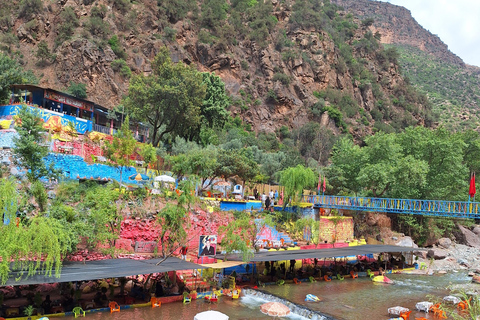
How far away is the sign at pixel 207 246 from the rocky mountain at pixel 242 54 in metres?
42.4

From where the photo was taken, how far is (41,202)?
22.2 meters

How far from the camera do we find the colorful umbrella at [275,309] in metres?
18.7

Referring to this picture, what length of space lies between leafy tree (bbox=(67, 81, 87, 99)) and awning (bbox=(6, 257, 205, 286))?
3991 cm

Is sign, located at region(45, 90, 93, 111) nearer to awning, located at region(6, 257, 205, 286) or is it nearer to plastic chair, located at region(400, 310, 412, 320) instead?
awning, located at region(6, 257, 205, 286)

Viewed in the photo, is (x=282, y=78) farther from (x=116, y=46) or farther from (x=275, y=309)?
(x=275, y=309)

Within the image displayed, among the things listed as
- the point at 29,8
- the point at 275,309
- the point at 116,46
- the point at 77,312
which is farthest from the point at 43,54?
the point at 275,309

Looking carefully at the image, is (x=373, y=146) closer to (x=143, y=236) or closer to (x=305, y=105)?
(x=143, y=236)

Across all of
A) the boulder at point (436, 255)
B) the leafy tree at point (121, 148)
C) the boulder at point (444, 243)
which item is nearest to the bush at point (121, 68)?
the leafy tree at point (121, 148)

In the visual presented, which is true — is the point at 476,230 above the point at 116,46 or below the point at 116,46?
below

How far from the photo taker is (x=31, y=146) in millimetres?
24906

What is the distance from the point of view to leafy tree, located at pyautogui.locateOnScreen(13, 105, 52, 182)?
24845mm

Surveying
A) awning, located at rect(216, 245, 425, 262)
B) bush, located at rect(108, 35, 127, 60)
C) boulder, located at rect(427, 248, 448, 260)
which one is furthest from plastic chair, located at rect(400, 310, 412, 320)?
bush, located at rect(108, 35, 127, 60)

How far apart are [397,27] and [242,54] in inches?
5186

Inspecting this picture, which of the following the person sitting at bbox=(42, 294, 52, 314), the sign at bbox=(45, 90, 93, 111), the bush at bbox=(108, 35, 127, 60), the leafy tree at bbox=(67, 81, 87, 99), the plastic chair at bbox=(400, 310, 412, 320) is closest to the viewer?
the person sitting at bbox=(42, 294, 52, 314)
